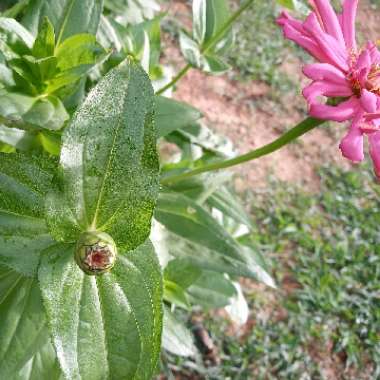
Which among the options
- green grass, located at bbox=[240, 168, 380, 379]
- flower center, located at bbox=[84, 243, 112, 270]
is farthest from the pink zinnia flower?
green grass, located at bbox=[240, 168, 380, 379]

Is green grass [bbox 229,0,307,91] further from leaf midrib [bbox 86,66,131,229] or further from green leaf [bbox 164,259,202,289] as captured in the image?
leaf midrib [bbox 86,66,131,229]

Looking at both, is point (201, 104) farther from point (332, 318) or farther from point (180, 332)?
point (180, 332)

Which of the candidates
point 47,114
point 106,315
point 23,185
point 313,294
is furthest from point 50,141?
point 313,294

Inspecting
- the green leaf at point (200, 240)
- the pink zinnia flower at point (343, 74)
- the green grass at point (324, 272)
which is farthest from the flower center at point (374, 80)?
the green grass at point (324, 272)

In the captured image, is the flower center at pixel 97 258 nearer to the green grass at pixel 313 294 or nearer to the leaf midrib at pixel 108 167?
the leaf midrib at pixel 108 167

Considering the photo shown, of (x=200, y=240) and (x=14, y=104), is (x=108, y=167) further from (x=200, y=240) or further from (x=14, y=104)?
(x=200, y=240)

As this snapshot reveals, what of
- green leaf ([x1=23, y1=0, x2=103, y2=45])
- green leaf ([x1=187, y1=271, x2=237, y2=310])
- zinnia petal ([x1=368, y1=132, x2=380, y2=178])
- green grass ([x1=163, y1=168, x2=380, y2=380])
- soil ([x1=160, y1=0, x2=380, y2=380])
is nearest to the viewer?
zinnia petal ([x1=368, y1=132, x2=380, y2=178])
